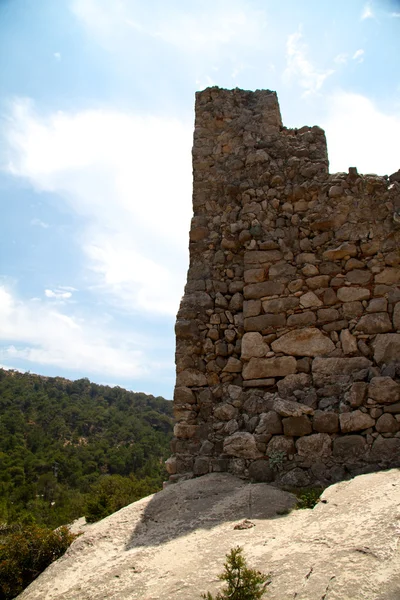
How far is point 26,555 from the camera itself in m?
4.33

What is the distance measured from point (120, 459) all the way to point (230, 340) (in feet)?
102

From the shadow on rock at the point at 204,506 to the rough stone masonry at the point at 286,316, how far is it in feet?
1.15

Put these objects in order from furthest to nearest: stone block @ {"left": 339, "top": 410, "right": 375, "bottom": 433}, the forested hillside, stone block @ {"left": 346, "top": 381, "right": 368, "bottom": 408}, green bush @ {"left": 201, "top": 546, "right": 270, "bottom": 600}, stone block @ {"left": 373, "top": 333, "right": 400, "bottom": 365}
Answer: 1. the forested hillside
2. stone block @ {"left": 373, "top": 333, "right": 400, "bottom": 365}
3. stone block @ {"left": 346, "top": 381, "right": 368, "bottom": 408}
4. stone block @ {"left": 339, "top": 410, "right": 375, "bottom": 433}
5. green bush @ {"left": 201, "top": 546, "right": 270, "bottom": 600}

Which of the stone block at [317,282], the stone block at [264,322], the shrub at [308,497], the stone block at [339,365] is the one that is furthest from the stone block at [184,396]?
the stone block at [317,282]

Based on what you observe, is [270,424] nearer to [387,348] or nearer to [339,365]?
[339,365]

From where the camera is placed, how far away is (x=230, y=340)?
570cm

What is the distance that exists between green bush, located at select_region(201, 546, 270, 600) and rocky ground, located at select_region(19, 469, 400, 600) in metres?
0.09

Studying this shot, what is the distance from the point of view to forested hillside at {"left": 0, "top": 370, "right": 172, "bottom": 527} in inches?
1037

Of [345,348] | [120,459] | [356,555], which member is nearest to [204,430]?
[345,348]

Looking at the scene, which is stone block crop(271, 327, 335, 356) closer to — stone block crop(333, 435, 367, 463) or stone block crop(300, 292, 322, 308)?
stone block crop(300, 292, 322, 308)

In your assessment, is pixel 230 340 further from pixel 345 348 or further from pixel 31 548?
pixel 31 548

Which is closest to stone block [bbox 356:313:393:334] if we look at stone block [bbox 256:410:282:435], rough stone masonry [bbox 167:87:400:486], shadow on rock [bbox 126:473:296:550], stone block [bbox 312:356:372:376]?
rough stone masonry [bbox 167:87:400:486]

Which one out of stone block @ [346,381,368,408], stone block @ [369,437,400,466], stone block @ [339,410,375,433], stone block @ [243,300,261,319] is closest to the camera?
stone block @ [369,437,400,466]

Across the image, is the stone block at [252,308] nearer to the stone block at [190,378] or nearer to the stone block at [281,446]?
the stone block at [190,378]
